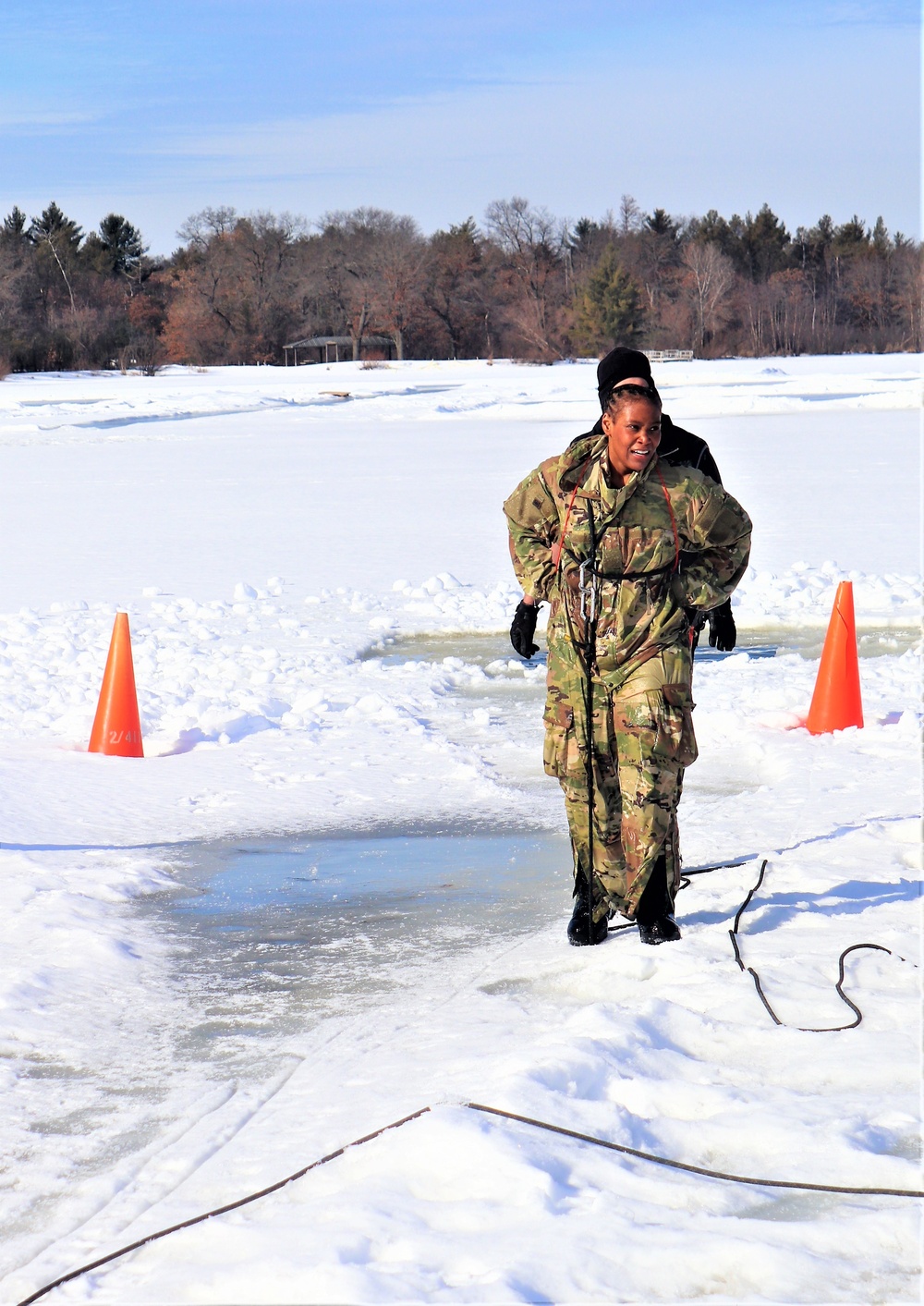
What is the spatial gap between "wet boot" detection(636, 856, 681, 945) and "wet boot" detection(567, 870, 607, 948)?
5.8 inches

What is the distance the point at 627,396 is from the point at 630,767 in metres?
0.99

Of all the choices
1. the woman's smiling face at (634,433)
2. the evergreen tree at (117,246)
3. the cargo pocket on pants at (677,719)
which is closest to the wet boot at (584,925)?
the cargo pocket on pants at (677,719)

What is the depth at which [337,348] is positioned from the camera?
307 feet

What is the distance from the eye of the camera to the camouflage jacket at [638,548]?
12.8 feet

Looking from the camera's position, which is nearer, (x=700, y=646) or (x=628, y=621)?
(x=628, y=621)

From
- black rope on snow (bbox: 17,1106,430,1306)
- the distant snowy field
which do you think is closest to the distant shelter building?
the distant snowy field

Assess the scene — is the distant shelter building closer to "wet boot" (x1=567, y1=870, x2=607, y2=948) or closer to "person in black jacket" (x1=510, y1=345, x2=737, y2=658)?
"person in black jacket" (x1=510, y1=345, x2=737, y2=658)

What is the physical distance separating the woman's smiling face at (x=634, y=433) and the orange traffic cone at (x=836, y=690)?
10.8 feet

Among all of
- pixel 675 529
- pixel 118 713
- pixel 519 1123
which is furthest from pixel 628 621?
pixel 118 713

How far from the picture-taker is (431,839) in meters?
5.52

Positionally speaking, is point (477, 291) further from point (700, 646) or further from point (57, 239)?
point (700, 646)

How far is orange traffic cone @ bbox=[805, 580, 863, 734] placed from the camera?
6930 mm

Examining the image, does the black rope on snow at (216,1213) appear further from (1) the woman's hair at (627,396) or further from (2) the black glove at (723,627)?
(2) the black glove at (723,627)

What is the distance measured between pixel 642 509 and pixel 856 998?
4.53ft
